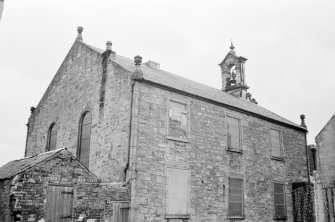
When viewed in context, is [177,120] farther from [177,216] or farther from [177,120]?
[177,216]

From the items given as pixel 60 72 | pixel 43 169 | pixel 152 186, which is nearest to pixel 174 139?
pixel 152 186

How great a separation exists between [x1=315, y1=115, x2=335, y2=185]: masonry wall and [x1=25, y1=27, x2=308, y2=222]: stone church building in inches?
Answer: 98.1

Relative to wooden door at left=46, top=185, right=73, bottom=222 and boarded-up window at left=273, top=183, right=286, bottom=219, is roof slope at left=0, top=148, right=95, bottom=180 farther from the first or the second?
boarded-up window at left=273, top=183, right=286, bottom=219

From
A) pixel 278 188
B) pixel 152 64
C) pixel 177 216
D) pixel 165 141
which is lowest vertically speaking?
pixel 177 216

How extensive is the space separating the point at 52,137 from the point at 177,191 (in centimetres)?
831

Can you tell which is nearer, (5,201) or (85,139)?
(5,201)

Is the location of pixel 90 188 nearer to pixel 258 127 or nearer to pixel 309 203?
pixel 258 127

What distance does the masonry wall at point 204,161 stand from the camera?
14688 mm

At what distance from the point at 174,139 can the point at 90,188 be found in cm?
440

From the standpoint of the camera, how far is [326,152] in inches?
731

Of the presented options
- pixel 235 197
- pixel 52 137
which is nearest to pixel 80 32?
pixel 52 137

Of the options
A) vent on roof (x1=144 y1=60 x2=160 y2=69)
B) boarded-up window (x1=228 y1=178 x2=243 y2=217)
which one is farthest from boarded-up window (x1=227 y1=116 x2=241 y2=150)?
vent on roof (x1=144 y1=60 x2=160 y2=69)

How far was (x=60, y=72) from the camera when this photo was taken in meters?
21.2

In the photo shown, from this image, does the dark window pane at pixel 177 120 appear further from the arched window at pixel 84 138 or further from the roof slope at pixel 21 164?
the roof slope at pixel 21 164
